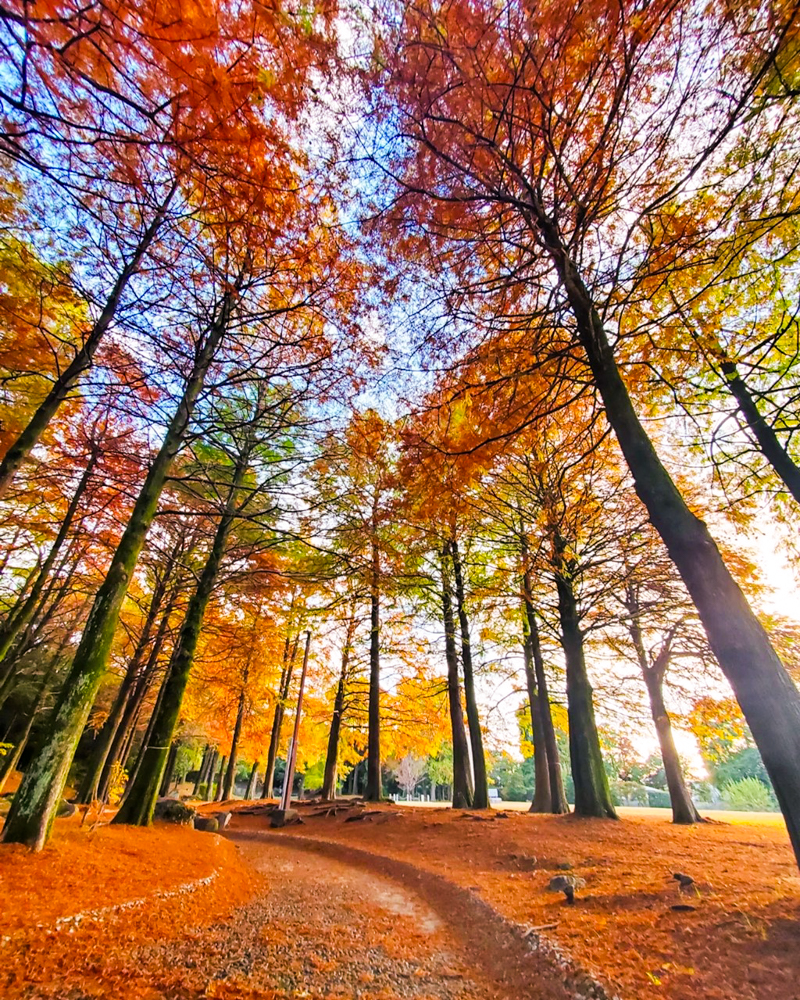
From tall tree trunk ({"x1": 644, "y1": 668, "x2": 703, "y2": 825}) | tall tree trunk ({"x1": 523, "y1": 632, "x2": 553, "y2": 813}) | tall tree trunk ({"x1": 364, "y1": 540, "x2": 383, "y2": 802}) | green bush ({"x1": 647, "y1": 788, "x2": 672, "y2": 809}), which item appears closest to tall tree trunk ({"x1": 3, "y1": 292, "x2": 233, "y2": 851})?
tall tree trunk ({"x1": 364, "y1": 540, "x2": 383, "y2": 802})

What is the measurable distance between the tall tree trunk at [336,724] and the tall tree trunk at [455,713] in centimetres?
350

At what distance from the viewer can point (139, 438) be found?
23.7 feet

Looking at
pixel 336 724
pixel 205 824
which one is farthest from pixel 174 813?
pixel 336 724

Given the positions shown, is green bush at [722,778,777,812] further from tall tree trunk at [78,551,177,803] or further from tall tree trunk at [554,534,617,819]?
tall tree trunk at [78,551,177,803]

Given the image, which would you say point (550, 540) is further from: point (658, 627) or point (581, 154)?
point (581, 154)

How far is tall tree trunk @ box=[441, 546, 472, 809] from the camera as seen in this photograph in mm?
11211

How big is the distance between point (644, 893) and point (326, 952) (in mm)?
3022

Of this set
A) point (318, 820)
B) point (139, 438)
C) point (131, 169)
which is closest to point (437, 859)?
point (318, 820)

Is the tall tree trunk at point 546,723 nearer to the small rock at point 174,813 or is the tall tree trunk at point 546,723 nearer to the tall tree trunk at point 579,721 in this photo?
the tall tree trunk at point 579,721

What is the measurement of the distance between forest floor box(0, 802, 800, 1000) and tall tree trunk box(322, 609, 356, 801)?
871 centimetres

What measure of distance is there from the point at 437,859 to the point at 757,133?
10.3 meters

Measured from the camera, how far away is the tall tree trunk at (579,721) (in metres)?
7.99

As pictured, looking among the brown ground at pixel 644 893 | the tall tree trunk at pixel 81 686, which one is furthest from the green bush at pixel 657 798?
the tall tree trunk at pixel 81 686

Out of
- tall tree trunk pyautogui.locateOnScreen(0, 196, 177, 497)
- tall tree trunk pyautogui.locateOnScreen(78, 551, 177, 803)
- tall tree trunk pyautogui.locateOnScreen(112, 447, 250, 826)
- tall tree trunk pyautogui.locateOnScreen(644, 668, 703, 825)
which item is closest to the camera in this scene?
tall tree trunk pyautogui.locateOnScreen(0, 196, 177, 497)
